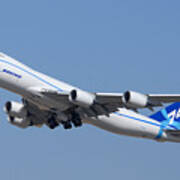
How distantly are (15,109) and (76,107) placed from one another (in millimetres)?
5896

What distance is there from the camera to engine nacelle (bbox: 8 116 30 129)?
50688 millimetres

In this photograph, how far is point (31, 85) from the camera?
141 feet

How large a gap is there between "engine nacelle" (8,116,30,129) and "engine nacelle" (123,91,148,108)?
11.2 metres

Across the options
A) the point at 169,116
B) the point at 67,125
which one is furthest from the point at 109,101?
the point at 169,116

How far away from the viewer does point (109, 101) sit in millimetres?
44250

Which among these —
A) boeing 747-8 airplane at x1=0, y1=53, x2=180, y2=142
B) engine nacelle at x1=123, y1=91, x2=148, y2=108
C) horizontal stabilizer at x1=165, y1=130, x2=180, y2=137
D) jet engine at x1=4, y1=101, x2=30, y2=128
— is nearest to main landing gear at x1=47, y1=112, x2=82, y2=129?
boeing 747-8 airplane at x1=0, y1=53, x2=180, y2=142

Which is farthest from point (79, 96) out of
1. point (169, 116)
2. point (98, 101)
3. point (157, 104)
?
point (169, 116)

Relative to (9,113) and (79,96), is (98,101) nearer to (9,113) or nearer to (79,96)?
(79,96)

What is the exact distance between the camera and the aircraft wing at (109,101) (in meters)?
42.4

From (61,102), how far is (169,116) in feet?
41.9

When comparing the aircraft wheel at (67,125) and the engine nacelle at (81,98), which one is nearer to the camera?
the engine nacelle at (81,98)

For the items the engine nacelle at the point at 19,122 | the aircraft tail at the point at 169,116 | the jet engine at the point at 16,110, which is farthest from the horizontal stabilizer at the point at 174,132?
the jet engine at the point at 16,110

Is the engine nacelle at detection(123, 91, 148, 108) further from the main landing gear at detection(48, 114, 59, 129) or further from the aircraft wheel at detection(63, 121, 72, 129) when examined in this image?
the main landing gear at detection(48, 114, 59, 129)

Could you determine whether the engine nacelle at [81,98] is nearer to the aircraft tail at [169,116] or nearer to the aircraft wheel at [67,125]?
the aircraft wheel at [67,125]
